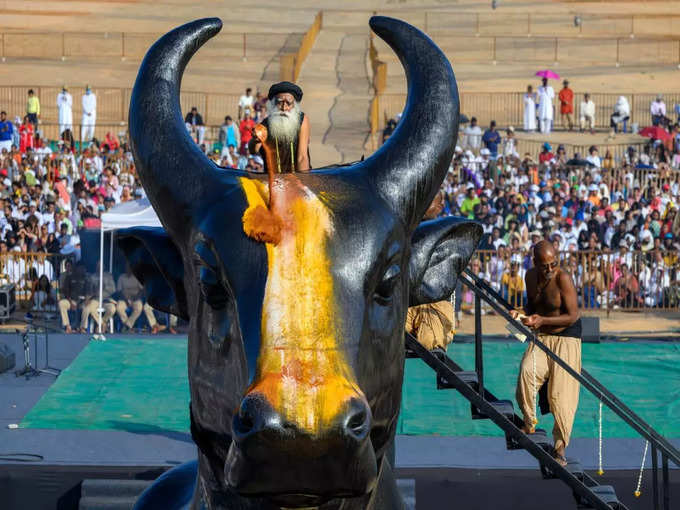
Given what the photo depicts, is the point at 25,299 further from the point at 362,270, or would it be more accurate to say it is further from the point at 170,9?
the point at 170,9

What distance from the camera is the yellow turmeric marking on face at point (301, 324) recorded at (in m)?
2.77

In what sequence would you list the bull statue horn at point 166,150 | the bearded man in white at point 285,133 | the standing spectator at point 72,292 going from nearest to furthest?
1. the bull statue horn at point 166,150
2. the bearded man in white at point 285,133
3. the standing spectator at point 72,292

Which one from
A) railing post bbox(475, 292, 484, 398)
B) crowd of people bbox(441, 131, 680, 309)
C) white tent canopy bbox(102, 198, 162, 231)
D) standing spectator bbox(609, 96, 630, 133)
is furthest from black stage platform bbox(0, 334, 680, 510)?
standing spectator bbox(609, 96, 630, 133)

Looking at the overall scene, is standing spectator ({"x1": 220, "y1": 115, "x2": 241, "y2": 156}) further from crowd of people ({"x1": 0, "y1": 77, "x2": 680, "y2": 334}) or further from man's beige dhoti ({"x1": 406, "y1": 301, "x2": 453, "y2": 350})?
man's beige dhoti ({"x1": 406, "y1": 301, "x2": 453, "y2": 350})

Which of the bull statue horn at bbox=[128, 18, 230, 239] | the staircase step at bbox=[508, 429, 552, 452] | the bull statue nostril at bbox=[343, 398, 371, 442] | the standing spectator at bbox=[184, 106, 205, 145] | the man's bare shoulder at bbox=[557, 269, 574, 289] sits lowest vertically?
the staircase step at bbox=[508, 429, 552, 452]

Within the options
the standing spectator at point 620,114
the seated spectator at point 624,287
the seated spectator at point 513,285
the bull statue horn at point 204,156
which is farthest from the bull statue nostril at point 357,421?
the standing spectator at point 620,114

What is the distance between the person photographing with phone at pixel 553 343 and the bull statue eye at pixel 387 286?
7.21m

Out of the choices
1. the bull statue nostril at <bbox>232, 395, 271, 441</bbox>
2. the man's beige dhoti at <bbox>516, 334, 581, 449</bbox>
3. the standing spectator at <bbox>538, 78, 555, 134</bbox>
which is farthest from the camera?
the standing spectator at <bbox>538, 78, 555, 134</bbox>

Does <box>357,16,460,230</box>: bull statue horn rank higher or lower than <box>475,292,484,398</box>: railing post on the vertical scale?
higher

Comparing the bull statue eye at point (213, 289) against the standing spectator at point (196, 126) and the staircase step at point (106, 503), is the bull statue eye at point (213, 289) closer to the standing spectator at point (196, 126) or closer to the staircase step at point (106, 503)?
the staircase step at point (106, 503)

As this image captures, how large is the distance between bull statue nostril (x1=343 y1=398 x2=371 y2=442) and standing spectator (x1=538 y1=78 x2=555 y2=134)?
1643 inches

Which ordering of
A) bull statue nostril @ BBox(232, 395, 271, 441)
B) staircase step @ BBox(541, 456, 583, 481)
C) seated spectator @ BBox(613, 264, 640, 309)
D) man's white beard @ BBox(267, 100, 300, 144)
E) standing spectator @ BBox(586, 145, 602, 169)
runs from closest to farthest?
bull statue nostril @ BBox(232, 395, 271, 441), man's white beard @ BBox(267, 100, 300, 144), staircase step @ BBox(541, 456, 583, 481), seated spectator @ BBox(613, 264, 640, 309), standing spectator @ BBox(586, 145, 602, 169)

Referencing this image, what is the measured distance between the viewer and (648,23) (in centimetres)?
6147

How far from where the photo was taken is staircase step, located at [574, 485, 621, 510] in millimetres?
8914
